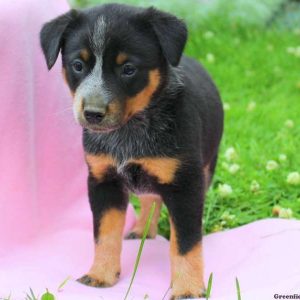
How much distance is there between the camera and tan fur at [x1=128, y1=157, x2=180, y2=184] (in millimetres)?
3443

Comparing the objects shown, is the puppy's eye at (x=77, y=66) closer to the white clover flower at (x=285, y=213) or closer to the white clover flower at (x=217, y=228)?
the white clover flower at (x=217, y=228)

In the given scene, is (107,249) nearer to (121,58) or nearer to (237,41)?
(121,58)

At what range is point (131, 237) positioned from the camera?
4.45 metres

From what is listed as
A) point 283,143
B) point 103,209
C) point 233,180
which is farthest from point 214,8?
point 103,209

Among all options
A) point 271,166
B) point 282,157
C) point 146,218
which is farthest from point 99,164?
point 282,157

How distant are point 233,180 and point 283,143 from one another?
2.38 feet

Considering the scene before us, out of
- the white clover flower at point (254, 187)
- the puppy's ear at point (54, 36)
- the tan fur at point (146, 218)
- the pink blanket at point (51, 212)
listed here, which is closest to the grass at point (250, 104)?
the white clover flower at point (254, 187)

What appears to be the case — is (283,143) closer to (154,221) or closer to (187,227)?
(154,221)

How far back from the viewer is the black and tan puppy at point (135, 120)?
3.24 metres

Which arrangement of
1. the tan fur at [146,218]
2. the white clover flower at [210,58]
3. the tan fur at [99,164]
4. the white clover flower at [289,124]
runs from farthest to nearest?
1. the white clover flower at [210,58]
2. the white clover flower at [289,124]
3. the tan fur at [146,218]
4. the tan fur at [99,164]

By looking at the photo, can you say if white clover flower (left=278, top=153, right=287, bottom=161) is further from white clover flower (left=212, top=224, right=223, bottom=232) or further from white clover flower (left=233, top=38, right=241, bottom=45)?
white clover flower (left=233, top=38, right=241, bottom=45)

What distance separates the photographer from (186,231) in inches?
137

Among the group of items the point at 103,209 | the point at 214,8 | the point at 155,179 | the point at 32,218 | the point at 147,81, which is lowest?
the point at 214,8

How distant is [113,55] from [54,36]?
1.23ft
